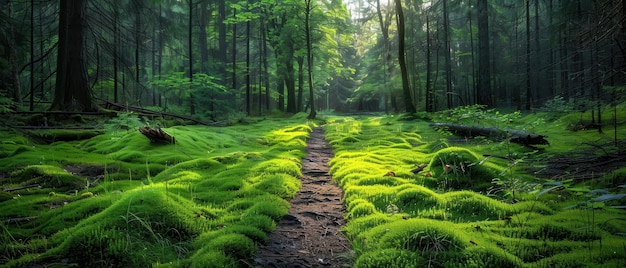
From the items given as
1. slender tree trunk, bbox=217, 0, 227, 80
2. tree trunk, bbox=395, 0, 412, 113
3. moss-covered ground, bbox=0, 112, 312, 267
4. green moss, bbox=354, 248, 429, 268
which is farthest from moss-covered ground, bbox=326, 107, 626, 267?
slender tree trunk, bbox=217, 0, 227, 80

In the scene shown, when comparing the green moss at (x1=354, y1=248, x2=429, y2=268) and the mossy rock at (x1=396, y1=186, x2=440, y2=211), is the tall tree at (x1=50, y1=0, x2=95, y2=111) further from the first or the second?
the green moss at (x1=354, y1=248, x2=429, y2=268)

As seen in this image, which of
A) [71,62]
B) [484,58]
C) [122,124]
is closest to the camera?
[122,124]

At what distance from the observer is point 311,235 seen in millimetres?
4188

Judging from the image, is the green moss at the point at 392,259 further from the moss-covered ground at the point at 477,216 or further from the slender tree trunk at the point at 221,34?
the slender tree trunk at the point at 221,34

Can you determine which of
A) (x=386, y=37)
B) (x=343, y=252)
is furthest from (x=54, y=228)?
(x=386, y=37)

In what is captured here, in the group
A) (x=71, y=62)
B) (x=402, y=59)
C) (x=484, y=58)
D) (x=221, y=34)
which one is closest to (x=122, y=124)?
(x=71, y=62)

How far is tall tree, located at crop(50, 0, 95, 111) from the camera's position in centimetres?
1084

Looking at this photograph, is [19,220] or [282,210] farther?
[282,210]

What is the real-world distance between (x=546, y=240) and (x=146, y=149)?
29.0ft

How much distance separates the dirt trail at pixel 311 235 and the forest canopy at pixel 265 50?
381cm

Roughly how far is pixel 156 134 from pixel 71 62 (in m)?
4.77

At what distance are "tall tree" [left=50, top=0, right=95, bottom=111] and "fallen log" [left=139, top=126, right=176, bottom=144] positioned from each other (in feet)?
13.3

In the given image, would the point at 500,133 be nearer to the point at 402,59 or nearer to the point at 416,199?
the point at 416,199

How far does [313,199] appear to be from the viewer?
5.80 m
